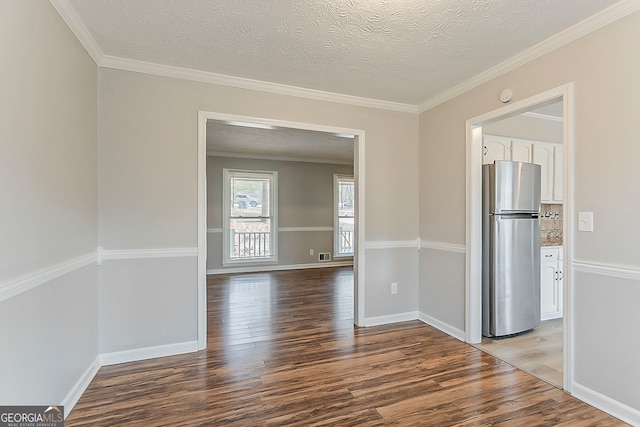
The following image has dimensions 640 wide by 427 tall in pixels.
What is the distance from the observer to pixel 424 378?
228 cm

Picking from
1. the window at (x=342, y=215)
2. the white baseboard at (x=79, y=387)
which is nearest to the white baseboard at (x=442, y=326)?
the white baseboard at (x=79, y=387)

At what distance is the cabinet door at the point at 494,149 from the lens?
3273 millimetres

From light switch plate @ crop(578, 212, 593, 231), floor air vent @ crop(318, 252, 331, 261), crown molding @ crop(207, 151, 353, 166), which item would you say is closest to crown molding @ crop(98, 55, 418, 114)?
light switch plate @ crop(578, 212, 593, 231)

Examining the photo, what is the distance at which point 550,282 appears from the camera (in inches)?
138

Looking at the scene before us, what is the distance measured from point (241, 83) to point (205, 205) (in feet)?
3.93

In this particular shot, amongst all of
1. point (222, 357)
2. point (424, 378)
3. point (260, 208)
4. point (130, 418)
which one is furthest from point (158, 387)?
point (260, 208)

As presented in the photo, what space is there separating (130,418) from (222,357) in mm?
851

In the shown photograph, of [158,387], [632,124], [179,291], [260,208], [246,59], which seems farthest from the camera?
[260,208]

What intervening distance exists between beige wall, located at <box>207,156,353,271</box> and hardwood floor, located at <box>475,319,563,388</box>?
4425 millimetres

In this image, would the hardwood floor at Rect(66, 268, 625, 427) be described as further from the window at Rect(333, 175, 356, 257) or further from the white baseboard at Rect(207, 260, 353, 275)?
the window at Rect(333, 175, 356, 257)

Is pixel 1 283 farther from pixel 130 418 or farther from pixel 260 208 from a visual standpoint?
pixel 260 208

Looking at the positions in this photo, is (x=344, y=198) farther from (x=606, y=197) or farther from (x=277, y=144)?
(x=606, y=197)

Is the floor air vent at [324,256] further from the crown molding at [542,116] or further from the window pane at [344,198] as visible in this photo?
the crown molding at [542,116]

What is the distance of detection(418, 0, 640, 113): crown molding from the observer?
1.79 meters
